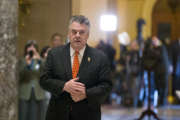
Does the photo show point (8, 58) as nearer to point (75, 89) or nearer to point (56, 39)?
point (75, 89)

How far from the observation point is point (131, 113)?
28.7ft

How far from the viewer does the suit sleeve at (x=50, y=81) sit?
2762mm

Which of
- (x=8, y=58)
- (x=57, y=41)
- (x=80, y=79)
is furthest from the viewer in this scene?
(x=57, y=41)

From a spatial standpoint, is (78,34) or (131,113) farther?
(131,113)

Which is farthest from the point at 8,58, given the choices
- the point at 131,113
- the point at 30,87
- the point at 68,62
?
the point at 131,113

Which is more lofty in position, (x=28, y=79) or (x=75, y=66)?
(x=75, y=66)

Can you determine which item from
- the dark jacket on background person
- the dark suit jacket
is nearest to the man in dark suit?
the dark suit jacket

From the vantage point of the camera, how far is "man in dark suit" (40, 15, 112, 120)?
111 inches

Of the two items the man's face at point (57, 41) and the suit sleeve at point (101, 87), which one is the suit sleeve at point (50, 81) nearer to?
the suit sleeve at point (101, 87)

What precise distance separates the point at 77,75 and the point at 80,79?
0.04 meters

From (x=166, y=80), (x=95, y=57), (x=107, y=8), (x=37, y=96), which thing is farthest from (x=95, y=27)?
(x=95, y=57)

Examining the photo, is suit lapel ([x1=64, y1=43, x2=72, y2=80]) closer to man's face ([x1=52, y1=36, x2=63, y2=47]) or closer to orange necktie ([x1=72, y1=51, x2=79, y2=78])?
orange necktie ([x1=72, y1=51, x2=79, y2=78])

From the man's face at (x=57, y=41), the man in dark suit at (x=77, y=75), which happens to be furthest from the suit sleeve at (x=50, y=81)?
the man's face at (x=57, y=41)

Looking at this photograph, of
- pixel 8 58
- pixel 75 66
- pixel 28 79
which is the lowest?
pixel 28 79
